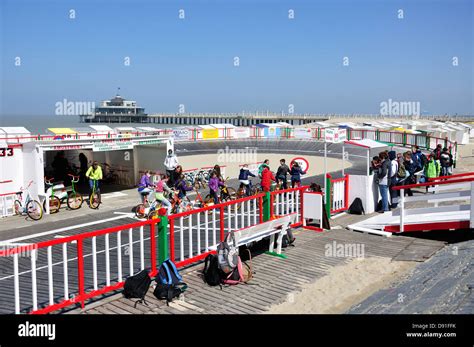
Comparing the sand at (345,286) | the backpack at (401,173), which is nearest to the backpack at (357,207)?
the backpack at (401,173)

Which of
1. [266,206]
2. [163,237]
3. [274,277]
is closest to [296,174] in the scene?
[266,206]

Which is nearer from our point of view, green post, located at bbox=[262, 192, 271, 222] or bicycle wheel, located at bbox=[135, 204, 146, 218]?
green post, located at bbox=[262, 192, 271, 222]

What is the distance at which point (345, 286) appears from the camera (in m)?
8.70

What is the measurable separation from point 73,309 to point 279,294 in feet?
10.0

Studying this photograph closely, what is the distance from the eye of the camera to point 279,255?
32.8 ft

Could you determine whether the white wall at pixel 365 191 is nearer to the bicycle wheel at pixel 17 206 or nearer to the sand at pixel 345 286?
the sand at pixel 345 286

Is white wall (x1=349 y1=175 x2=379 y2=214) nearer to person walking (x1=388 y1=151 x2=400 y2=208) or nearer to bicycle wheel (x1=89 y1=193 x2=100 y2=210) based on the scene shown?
person walking (x1=388 y1=151 x2=400 y2=208)

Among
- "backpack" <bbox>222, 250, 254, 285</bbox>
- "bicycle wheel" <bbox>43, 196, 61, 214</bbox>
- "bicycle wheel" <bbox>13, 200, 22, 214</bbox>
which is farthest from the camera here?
"bicycle wheel" <bbox>43, 196, 61, 214</bbox>

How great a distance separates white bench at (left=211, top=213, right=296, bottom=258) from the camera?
908 cm

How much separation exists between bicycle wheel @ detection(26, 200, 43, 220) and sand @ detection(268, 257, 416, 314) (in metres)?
9.44

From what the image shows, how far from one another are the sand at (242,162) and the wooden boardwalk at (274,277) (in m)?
14.3

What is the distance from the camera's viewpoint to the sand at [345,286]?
7750mm

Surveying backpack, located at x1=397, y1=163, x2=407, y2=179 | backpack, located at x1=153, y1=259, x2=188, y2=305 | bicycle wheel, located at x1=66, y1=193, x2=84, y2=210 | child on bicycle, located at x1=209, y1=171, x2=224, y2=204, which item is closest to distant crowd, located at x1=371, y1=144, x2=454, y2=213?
backpack, located at x1=397, y1=163, x2=407, y2=179

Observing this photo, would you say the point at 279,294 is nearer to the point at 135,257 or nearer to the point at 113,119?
the point at 135,257
